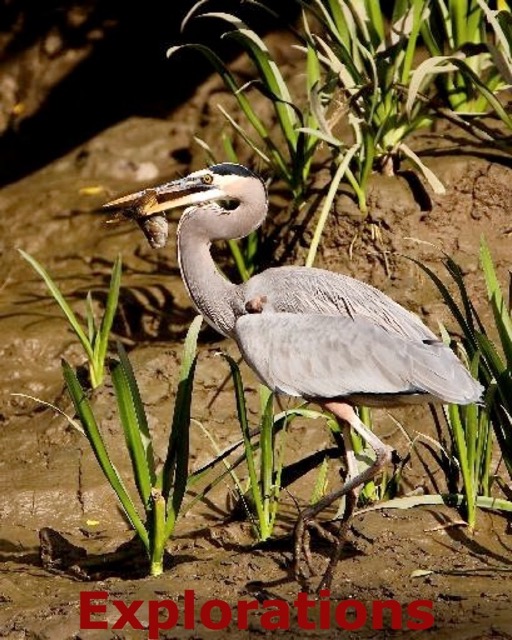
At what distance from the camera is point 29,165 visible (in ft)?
27.7

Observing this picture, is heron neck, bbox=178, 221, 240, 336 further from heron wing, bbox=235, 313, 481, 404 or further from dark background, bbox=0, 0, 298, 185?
dark background, bbox=0, 0, 298, 185

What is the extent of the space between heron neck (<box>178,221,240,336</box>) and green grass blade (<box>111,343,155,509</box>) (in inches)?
17.5

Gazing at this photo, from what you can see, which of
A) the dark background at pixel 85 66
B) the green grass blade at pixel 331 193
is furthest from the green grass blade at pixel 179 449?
the dark background at pixel 85 66

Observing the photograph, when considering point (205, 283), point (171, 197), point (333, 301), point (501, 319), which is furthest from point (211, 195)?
point (501, 319)

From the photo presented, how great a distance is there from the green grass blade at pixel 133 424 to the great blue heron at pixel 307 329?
42 centimetres

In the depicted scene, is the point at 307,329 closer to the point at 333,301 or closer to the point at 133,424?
the point at 333,301

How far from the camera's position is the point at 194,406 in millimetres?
5348

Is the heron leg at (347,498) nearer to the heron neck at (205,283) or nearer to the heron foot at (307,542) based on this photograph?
the heron foot at (307,542)

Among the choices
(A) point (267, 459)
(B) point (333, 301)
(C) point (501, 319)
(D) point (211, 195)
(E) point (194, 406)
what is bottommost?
(E) point (194, 406)

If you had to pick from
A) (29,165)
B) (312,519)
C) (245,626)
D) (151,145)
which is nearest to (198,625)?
(245,626)

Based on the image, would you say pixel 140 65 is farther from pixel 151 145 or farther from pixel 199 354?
pixel 199 354

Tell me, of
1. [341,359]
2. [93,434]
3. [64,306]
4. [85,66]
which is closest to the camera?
[93,434]

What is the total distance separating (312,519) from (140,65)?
201 inches

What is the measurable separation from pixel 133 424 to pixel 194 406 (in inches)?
46.9
